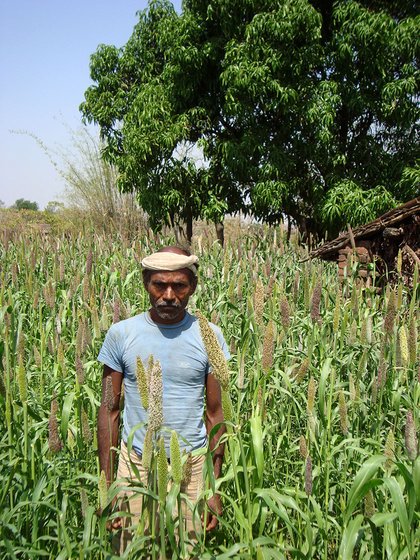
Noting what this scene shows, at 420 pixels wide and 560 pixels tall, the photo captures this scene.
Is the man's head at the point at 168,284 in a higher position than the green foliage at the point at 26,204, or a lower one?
lower

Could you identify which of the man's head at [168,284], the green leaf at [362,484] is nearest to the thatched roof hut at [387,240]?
the man's head at [168,284]

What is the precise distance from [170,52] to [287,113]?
2.84 m

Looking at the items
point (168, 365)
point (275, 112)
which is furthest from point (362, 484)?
point (275, 112)

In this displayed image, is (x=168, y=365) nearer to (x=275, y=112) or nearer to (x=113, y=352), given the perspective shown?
(x=113, y=352)

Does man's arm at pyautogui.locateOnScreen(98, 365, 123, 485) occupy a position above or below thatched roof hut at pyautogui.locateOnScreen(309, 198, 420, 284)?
below

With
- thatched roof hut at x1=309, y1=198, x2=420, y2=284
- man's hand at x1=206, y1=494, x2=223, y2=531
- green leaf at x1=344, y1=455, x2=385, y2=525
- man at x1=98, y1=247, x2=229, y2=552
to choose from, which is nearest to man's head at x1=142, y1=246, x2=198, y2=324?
man at x1=98, y1=247, x2=229, y2=552

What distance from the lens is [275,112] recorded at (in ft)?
41.8

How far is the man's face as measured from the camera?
2.17 meters

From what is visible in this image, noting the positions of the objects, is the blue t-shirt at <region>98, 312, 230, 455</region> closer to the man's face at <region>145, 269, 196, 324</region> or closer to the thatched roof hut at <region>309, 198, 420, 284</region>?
the man's face at <region>145, 269, 196, 324</region>

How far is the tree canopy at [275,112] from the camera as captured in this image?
11414 millimetres

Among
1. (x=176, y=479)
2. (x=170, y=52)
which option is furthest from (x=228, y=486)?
(x=170, y=52)

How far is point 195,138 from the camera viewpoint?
1356 cm

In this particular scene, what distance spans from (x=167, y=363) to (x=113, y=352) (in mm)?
215

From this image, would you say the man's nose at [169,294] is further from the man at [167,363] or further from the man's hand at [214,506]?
the man's hand at [214,506]
